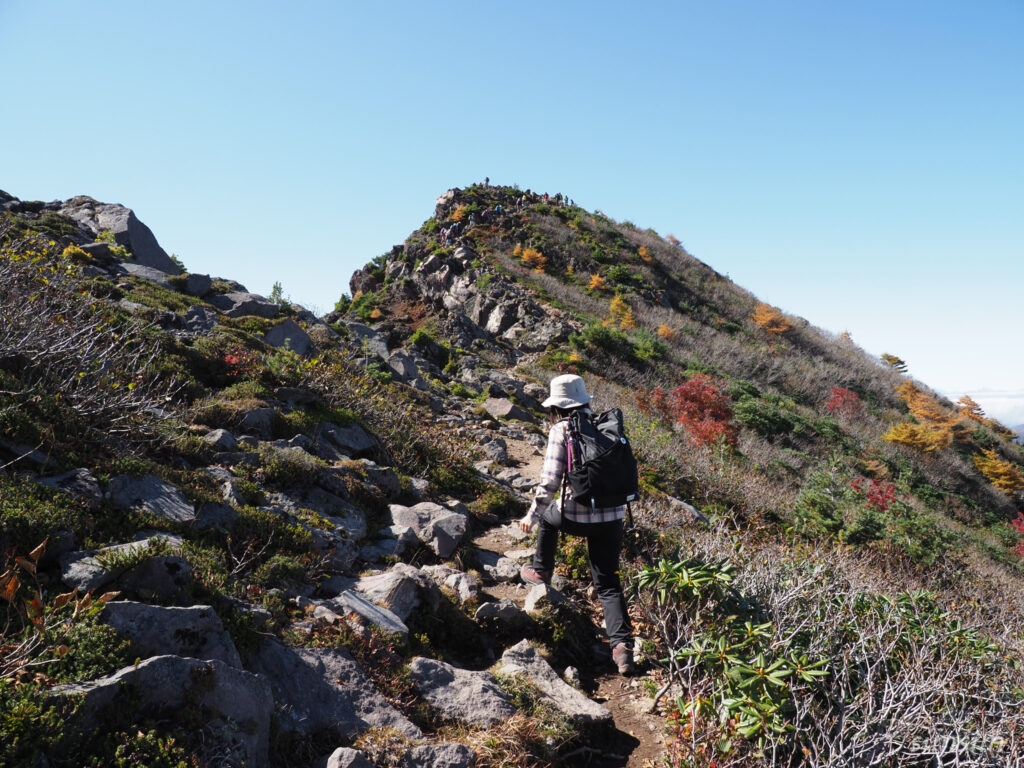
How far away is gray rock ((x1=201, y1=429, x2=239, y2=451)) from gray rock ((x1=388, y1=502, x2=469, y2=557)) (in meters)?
1.77

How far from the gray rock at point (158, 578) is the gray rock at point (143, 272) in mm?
10609

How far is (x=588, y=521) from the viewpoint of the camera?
423cm

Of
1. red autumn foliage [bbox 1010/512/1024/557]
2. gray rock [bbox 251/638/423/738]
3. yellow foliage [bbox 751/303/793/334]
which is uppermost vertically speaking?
yellow foliage [bbox 751/303/793/334]

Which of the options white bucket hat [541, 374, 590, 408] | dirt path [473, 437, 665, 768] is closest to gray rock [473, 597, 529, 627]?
dirt path [473, 437, 665, 768]

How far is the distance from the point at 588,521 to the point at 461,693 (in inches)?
61.3

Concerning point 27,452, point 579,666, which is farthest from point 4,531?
point 579,666

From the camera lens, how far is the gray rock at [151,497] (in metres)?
3.74

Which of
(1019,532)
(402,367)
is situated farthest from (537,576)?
(1019,532)

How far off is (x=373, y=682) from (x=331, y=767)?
0.71 meters

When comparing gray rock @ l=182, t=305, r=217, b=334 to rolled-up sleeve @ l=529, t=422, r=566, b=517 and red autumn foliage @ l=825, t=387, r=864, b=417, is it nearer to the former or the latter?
rolled-up sleeve @ l=529, t=422, r=566, b=517

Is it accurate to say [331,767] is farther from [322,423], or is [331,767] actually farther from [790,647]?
[322,423]

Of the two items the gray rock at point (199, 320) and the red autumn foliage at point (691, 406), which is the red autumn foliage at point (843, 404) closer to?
the red autumn foliage at point (691, 406)

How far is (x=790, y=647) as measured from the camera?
11.4 ft

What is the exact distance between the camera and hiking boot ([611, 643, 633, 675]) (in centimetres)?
403
